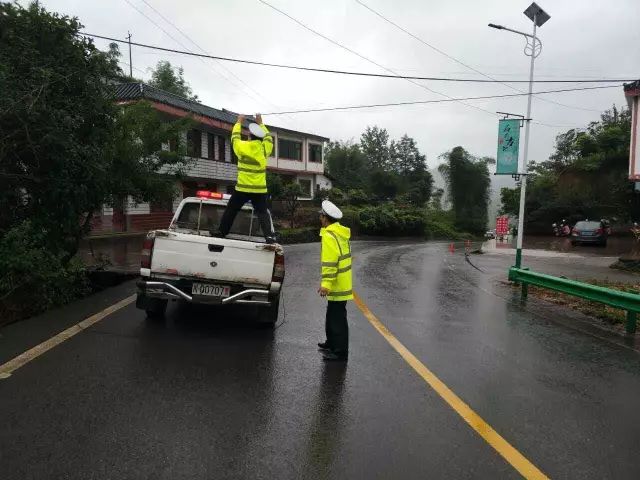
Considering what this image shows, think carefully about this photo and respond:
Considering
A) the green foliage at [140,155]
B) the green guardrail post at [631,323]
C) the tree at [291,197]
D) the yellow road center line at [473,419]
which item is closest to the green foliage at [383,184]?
the tree at [291,197]

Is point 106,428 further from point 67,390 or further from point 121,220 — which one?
point 121,220

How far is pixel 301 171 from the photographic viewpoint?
4484 centimetres

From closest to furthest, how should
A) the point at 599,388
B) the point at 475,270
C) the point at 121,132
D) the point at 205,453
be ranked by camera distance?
1. the point at 205,453
2. the point at 599,388
3. the point at 121,132
4. the point at 475,270

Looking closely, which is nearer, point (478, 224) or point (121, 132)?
point (121, 132)

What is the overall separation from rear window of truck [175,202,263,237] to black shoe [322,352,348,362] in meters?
3.10

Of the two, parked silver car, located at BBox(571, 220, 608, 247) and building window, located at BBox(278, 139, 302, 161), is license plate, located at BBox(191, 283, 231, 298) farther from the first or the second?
building window, located at BBox(278, 139, 302, 161)

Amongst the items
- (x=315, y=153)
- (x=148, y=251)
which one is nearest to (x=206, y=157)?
(x=315, y=153)

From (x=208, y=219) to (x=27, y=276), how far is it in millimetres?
2658

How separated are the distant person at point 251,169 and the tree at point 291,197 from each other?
997 inches

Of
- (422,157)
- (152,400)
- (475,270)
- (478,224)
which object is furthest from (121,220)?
(422,157)

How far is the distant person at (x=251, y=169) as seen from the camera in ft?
23.1

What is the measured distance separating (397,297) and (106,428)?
7.37 metres

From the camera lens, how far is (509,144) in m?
13.7

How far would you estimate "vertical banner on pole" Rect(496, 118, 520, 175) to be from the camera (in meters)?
Answer: 13.6
